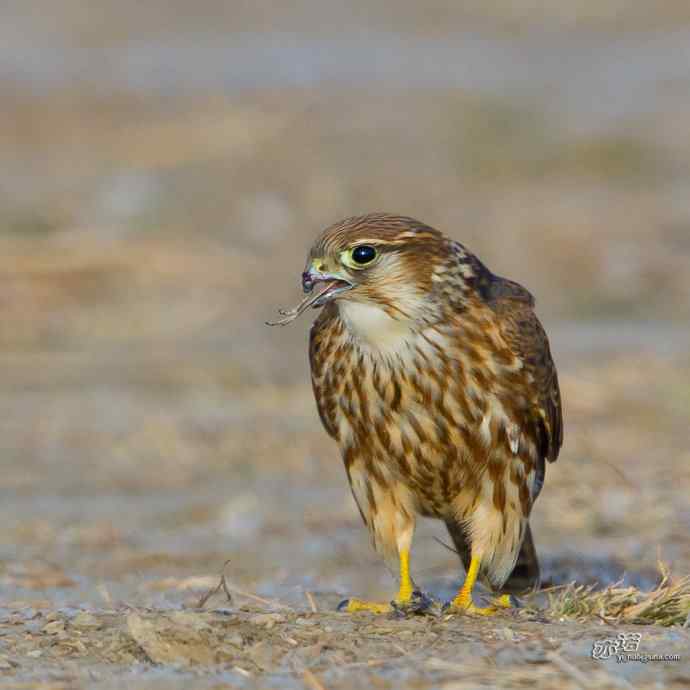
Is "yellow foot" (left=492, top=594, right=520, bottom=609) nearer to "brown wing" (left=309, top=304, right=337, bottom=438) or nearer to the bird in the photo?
the bird

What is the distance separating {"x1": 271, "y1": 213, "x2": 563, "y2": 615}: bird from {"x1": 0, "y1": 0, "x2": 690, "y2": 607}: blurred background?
0.90 m

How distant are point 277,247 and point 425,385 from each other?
10.6 meters

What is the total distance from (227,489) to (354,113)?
12.1m

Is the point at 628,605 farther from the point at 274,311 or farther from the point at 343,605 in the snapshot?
the point at 274,311

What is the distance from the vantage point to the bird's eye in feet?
17.3

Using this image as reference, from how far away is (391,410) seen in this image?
539cm

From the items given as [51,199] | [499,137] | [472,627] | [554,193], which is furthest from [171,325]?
[472,627]

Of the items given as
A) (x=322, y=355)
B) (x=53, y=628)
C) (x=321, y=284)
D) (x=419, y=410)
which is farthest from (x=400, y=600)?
(x=53, y=628)

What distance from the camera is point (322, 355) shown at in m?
5.55

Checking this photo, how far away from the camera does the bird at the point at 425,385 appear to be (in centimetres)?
Result: 532

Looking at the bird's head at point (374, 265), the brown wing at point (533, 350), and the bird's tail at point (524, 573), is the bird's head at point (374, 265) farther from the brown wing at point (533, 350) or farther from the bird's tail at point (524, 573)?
the bird's tail at point (524, 573)

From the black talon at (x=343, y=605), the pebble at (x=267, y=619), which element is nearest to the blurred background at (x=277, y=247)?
the black talon at (x=343, y=605)

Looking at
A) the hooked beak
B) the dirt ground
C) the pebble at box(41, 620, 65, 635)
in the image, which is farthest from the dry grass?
the pebble at box(41, 620, 65, 635)

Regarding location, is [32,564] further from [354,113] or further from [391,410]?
[354,113]
